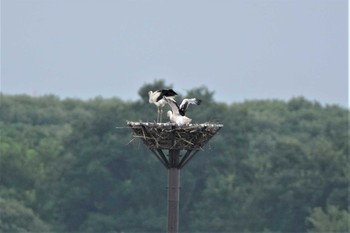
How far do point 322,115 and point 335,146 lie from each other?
11.3 metres

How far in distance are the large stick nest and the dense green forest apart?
51.1 meters

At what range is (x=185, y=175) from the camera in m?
94.8

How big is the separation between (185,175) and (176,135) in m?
60.8

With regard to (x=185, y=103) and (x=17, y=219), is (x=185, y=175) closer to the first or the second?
(x=17, y=219)

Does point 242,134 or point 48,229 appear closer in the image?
point 48,229

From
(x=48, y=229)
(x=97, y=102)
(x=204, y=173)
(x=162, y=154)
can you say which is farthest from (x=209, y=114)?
(x=162, y=154)

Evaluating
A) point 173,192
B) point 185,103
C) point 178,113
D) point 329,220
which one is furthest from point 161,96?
point 329,220

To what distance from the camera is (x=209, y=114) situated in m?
96.1

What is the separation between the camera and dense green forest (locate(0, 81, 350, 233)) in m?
91.8

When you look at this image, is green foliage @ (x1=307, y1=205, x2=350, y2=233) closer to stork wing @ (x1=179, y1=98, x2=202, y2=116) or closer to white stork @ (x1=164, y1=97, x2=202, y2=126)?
stork wing @ (x1=179, y1=98, x2=202, y2=116)

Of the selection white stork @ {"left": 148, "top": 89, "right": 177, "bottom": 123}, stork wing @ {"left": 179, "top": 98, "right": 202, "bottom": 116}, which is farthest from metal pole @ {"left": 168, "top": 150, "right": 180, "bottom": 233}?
white stork @ {"left": 148, "top": 89, "right": 177, "bottom": 123}

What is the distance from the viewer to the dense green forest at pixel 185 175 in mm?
91812

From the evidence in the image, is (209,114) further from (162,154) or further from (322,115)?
(162,154)

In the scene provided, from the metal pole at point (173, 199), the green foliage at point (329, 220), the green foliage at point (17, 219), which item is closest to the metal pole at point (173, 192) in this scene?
the metal pole at point (173, 199)
